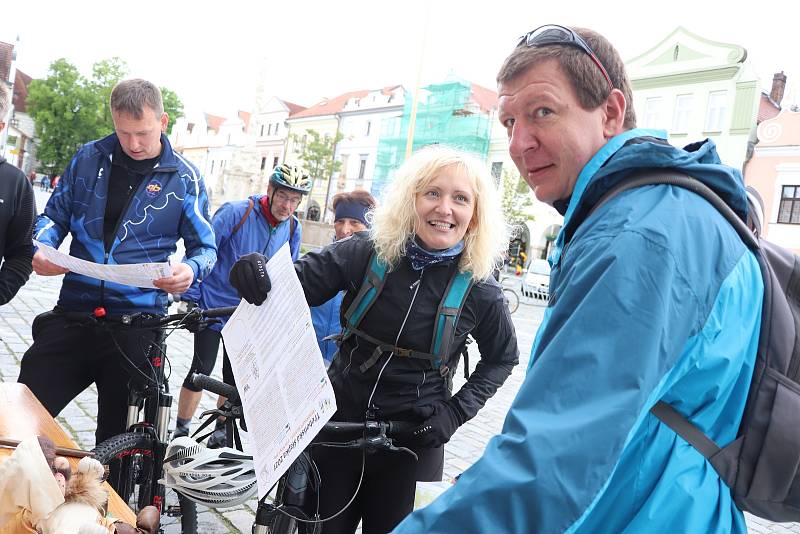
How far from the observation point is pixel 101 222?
314 cm

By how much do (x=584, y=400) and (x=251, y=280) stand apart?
1364 millimetres

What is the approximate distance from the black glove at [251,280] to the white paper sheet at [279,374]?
0.08ft

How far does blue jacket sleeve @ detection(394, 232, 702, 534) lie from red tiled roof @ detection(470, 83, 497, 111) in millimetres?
46815

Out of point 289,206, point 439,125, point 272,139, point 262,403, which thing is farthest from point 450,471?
point 272,139

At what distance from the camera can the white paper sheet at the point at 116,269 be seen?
2598mm

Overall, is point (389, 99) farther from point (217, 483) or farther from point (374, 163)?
point (217, 483)

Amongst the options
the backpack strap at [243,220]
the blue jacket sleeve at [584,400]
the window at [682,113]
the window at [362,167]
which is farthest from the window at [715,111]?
the blue jacket sleeve at [584,400]

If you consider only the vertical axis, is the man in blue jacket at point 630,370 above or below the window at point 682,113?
below

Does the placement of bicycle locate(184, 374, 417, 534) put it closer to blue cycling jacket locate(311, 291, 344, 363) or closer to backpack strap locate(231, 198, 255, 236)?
blue cycling jacket locate(311, 291, 344, 363)

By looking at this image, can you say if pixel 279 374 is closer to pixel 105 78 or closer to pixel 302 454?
pixel 302 454

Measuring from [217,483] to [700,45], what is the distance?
36.9 m

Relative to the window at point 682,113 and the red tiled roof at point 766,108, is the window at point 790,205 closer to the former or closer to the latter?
the red tiled roof at point 766,108

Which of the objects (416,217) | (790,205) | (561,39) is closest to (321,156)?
(790,205)

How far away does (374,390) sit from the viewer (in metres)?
2.47
